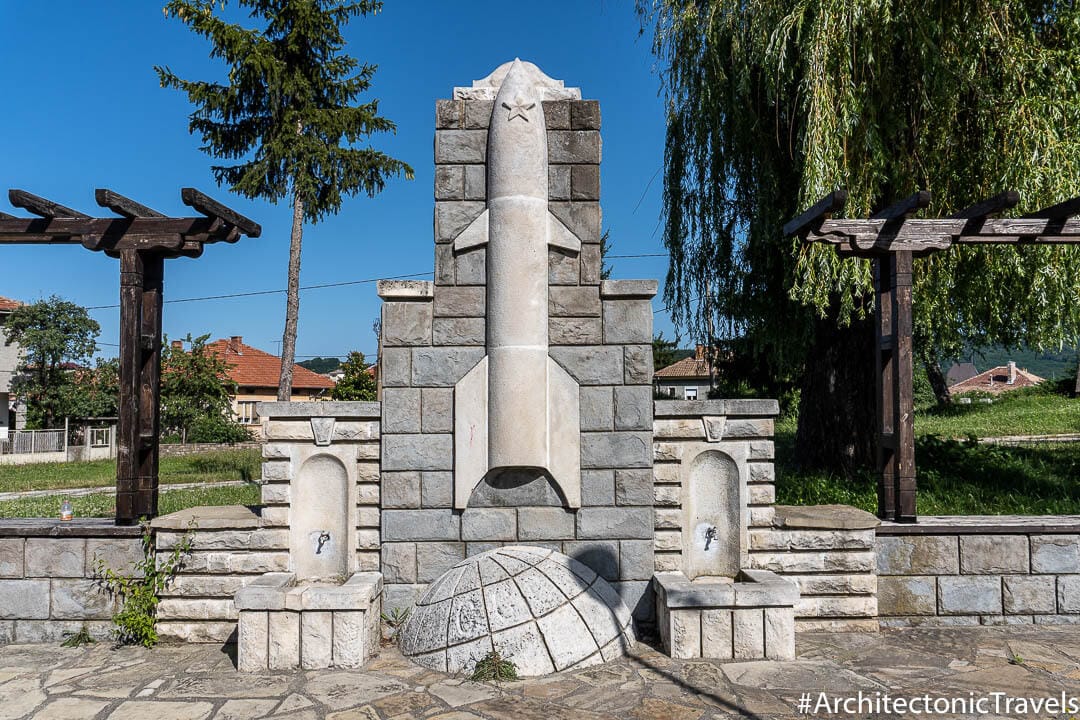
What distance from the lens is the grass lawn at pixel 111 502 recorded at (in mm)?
9714

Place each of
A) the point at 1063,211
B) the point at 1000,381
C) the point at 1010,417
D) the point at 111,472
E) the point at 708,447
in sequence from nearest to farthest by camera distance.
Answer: the point at 708,447 < the point at 1063,211 < the point at 111,472 < the point at 1010,417 < the point at 1000,381

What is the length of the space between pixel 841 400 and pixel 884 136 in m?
3.15

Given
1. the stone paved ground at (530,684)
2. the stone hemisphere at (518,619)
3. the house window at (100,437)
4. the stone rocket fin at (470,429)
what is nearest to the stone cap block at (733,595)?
the stone paved ground at (530,684)

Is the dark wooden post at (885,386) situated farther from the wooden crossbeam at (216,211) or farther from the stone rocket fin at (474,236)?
the wooden crossbeam at (216,211)

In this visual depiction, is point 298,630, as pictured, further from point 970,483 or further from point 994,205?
point 970,483

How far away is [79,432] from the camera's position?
24.3 meters

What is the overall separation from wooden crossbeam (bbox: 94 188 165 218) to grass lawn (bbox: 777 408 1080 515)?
645cm

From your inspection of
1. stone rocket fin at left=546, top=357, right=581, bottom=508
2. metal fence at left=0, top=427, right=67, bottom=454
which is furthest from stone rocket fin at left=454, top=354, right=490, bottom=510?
metal fence at left=0, top=427, right=67, bottom=454

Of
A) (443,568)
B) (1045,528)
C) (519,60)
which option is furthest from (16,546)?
(1045,528)

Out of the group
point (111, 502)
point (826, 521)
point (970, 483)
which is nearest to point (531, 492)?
point (826, 521)

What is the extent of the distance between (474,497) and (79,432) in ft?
81.2

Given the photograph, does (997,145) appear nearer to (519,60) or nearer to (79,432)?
(519,60)

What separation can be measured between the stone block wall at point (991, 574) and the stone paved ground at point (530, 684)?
37 centimetres

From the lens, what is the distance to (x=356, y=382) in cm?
1961
